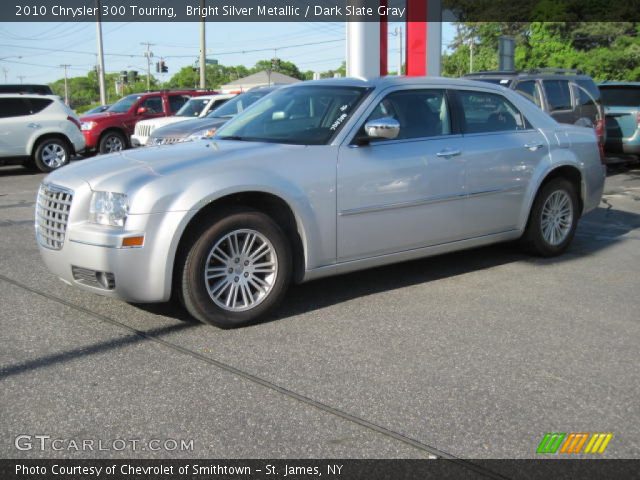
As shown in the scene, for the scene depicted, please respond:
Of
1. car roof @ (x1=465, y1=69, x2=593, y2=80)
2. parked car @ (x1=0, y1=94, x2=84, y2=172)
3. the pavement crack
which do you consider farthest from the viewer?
parked car @ (x1=0, y1=94, x2=84, y2=172)

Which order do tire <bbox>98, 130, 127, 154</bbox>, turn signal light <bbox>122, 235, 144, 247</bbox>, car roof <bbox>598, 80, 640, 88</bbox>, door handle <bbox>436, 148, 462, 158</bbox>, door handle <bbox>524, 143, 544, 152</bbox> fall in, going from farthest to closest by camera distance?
tire <bbox>98, 130, 127, 154</bbox> < car roof <bbox>598, 80, 640, 88</bbox> < door handle <bbox>524, 143, 544, 152</bbox> < door handle <bbox>436, 148, 462, 158</bbox> < turn signal light <bbox>122, 235, 144, 247</bbox>

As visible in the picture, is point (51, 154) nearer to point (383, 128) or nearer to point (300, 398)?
point (383, 128)

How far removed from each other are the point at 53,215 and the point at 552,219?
434cm

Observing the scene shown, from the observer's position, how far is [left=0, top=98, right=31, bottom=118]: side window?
14.8m

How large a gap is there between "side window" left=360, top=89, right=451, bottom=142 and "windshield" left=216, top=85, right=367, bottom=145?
220 millimetres

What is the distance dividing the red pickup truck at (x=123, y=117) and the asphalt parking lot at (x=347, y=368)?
514 inches

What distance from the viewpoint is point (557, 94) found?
12.1 metres

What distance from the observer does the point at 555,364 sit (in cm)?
404

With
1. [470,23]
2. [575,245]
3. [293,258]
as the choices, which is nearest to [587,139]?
[575,245]

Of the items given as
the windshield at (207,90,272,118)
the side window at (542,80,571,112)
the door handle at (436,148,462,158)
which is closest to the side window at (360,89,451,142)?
the door handle at (436,148,462,158)

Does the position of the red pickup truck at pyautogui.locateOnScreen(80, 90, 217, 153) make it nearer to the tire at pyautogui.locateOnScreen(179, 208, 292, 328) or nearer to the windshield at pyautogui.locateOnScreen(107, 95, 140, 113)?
the windshield at pyautogui.locateOnScreen(107, 95, 140, 113)

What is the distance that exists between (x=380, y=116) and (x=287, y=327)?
178 cm

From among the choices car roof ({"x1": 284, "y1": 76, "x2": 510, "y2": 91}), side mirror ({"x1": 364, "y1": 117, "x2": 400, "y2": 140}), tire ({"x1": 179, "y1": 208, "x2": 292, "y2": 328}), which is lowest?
tire ({"x1": 179, "y1": 208, "x2": 292, "y2": 328})

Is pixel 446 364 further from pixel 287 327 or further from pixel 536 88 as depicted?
pixel 536 88
